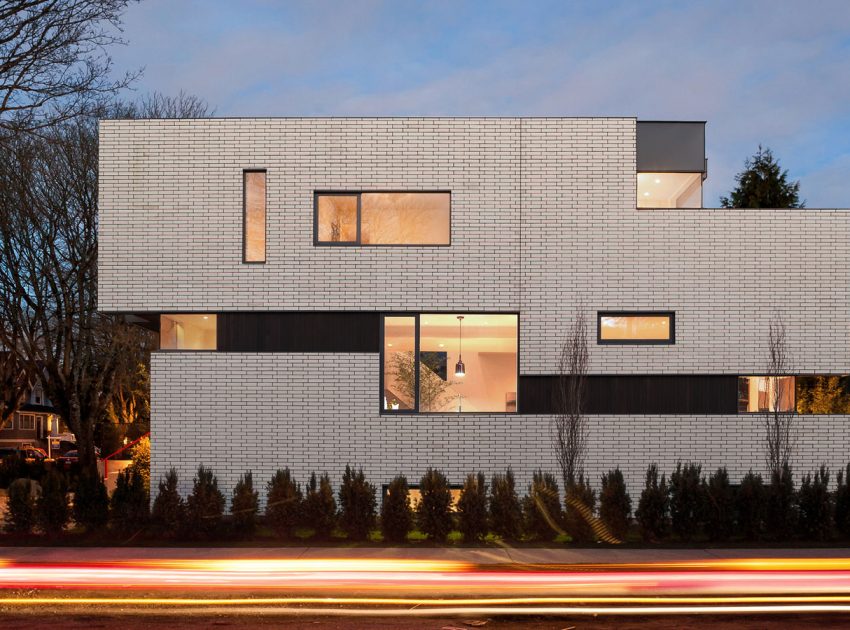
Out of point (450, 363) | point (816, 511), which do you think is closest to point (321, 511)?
point (450, 363)

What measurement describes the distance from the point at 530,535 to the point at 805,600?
588 centimetres

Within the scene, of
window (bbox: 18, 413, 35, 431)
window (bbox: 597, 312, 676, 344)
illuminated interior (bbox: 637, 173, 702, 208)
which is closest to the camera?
window (bbox: 597, 312, 676, 344)

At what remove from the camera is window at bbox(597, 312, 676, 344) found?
16016 millimetres

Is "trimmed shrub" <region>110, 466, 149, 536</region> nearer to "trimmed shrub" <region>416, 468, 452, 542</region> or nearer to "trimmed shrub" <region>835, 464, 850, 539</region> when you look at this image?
"trimmed shrub" <region>416, 468, 452, 542</region>

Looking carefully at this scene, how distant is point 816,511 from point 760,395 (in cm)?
285

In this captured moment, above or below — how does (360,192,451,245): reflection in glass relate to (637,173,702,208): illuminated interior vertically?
below

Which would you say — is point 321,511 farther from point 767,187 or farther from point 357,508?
point 767,187

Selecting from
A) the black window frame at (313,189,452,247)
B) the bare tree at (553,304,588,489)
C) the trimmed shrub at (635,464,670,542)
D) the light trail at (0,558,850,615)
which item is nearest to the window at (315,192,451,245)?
the black window frame at (313,189,452,247)

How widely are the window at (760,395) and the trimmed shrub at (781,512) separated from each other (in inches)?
93.3

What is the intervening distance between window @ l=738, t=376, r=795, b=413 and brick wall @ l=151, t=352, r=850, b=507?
30 cm

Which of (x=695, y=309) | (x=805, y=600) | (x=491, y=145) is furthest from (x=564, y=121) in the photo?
(x=805, y=600)

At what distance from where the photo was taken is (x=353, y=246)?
16062mm

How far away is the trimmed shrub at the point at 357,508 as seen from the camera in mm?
13938

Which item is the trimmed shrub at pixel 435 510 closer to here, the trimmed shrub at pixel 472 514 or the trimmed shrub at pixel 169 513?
the trimmed shrub at pixel 472 514
